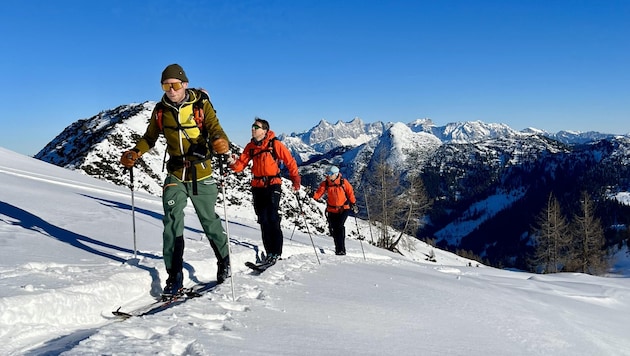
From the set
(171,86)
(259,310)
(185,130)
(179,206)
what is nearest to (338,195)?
(179,206)

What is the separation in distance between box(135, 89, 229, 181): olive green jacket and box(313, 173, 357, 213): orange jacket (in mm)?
6944

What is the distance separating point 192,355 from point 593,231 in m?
54.0

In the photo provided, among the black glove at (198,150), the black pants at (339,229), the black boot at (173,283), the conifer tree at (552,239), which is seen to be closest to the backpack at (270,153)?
the black glove at (198,150)

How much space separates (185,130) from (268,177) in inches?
107

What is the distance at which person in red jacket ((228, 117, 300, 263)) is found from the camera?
7914 millimetres

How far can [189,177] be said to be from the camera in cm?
550

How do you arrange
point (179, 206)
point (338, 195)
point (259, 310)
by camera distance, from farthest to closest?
point (338, 195), point (179, 206), point (259, 310)

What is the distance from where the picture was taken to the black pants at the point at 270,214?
791 cm

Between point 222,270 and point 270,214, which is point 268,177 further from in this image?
point 222,270

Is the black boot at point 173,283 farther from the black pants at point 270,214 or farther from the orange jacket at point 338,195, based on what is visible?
the orange jacket at point 338,195

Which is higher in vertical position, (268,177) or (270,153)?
(270,153)

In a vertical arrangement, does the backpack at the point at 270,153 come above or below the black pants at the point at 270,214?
above

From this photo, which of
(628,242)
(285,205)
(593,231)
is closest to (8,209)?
(285,205)

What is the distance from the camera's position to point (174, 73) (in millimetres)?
5199
